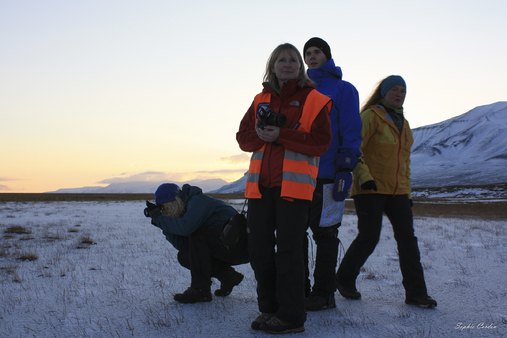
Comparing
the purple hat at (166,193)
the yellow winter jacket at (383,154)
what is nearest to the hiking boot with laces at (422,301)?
the yellow winter jacket at (383,154)

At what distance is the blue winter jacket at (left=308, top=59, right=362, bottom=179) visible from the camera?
3.16 metres

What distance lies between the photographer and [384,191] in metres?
3.38

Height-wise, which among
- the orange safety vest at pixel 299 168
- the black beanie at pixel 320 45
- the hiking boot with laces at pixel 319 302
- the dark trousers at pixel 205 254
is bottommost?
the hiking boot with laces at pixel 319 302

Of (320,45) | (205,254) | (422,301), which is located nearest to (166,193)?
(205,254)

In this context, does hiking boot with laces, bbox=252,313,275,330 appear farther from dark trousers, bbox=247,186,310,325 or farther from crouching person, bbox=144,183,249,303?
crouching person, bbox=144,183,249,303

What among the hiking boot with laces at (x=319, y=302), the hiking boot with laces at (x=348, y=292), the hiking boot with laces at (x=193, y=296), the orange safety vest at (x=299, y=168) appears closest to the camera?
the orange safety vest at (x=299, y=168)

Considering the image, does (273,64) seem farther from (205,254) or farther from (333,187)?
(205,254)

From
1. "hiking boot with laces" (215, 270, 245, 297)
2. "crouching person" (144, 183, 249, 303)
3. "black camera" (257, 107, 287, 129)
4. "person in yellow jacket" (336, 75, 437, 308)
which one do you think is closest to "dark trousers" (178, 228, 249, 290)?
"crouching person" (144, 183, 249, 303)

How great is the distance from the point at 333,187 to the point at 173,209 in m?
1.54

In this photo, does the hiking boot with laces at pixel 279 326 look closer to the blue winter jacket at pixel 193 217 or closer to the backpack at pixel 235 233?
the backpack at pixel 235 233

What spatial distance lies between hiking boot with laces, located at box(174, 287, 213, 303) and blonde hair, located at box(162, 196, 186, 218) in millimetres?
718

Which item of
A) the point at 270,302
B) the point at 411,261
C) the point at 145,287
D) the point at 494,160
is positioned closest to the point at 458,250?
the point at 411,261

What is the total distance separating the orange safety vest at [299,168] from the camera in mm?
2471

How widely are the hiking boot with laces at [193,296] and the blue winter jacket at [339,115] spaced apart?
1.54 m
